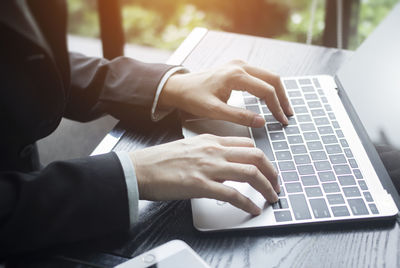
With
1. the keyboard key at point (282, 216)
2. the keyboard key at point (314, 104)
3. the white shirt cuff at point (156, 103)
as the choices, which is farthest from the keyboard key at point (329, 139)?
the white shirt cuff at point (156, 103)

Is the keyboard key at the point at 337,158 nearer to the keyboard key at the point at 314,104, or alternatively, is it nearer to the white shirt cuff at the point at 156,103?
the keyboard key at the point at 314,104

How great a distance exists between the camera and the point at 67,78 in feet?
2.88

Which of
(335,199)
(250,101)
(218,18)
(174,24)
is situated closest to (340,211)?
(335,199)

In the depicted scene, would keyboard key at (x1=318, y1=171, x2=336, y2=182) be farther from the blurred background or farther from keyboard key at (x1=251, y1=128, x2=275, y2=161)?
the blurred background

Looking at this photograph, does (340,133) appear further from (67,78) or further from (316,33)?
(316,33)

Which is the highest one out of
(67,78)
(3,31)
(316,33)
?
(3,31)

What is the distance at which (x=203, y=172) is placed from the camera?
2.44 ft

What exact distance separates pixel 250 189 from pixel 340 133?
0.78 feet

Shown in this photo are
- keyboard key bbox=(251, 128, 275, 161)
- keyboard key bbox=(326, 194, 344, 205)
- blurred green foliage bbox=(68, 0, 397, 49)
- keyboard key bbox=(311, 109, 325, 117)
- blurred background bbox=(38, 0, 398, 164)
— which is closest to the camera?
keyboard key bbox=(326, 194, 344, 205)

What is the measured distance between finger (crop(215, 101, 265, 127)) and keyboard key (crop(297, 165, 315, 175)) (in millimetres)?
120

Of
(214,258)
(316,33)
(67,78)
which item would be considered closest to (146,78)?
(67,78)

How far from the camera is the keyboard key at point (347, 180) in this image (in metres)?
0.77

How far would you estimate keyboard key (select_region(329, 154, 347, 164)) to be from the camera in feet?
2.69

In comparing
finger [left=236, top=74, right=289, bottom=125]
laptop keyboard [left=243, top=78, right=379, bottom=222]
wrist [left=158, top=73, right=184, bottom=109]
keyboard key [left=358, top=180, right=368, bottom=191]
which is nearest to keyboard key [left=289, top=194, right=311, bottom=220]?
laptop keyboard [left=243, top=78, right=379, bottom=222]
